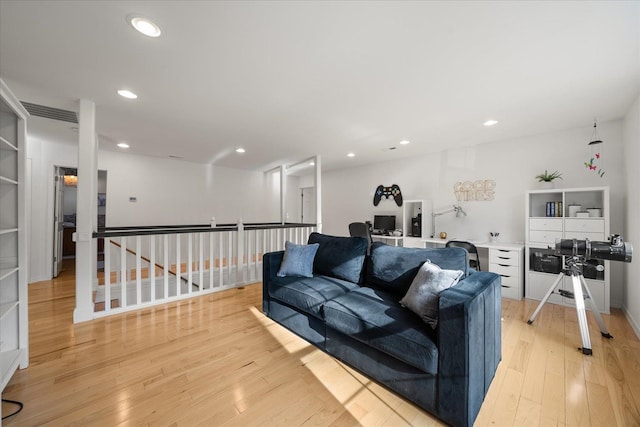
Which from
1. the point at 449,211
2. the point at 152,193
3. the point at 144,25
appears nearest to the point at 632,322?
the point at 449,211

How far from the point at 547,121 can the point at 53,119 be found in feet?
20.8

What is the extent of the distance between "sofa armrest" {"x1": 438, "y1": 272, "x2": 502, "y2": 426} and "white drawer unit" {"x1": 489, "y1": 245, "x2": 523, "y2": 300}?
2.51m

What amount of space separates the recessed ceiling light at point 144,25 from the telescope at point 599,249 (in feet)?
12.5

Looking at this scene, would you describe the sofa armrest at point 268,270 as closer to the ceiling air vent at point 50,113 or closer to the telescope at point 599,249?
the telescope at point 599,249

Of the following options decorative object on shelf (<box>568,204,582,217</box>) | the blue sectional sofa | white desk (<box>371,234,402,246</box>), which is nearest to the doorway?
the blue sectional sofa

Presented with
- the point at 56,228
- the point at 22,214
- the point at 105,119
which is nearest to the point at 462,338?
the point at 22,214

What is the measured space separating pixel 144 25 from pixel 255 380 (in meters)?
2.48

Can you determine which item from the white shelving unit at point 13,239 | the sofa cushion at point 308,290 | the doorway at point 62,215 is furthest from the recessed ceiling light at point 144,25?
the doorway at point 62,215

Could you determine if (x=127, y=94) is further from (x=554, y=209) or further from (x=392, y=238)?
(x=554, y=209)

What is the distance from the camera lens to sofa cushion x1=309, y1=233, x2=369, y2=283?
2.59 metres

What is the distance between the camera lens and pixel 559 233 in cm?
337

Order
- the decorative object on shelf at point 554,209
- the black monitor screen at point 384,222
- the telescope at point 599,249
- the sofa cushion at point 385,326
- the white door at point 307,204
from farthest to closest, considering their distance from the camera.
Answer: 1. the white door at point 307,204
2. the black monitor screen at point 384,222
3. the decorative object on shelf at point 554,209
4. the telescope at point 599,249
5. the sofa cushion at point 385,326

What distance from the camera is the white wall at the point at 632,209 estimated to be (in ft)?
8.43

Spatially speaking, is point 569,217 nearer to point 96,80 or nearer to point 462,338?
point 462,338
